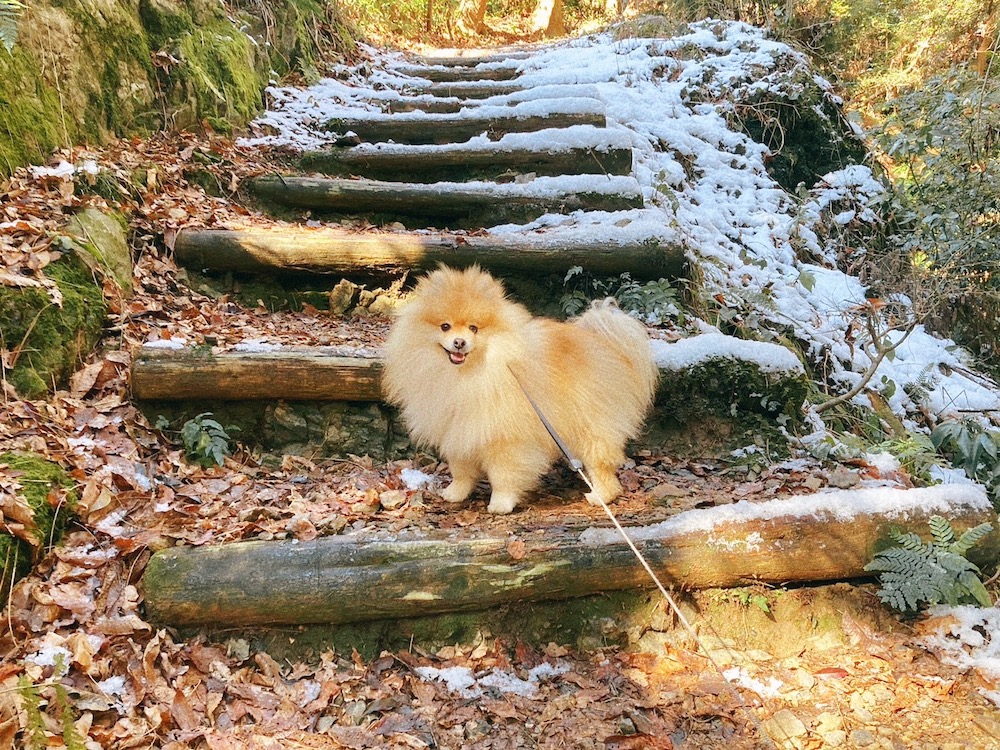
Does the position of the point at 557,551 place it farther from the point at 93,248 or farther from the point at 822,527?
the point at 93,248

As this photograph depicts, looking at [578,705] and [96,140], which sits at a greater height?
[96,140]

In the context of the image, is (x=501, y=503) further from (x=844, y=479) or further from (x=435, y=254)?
(x=435, y=254)

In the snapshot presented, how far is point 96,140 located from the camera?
11.7 ft

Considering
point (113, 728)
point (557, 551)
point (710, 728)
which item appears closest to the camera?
point (113, 728)

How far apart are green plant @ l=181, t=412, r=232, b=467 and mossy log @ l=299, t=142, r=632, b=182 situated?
9.21ft

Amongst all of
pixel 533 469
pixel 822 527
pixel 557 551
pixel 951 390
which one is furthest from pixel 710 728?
pixel 951 390

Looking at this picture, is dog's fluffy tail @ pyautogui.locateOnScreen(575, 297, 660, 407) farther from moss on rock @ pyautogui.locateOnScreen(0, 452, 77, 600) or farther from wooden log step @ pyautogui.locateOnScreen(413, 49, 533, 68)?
wooden log step @ pyautogui.locateOnScreen(413, 49, 533, 68)

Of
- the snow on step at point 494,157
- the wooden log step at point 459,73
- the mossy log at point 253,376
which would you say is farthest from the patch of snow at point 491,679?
the wooden log step at point 459,73

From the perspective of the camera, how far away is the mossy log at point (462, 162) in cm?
470

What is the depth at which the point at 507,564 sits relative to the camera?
6.79 feet

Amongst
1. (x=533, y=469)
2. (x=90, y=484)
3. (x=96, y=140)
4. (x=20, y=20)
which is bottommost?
(x=90, y=484)

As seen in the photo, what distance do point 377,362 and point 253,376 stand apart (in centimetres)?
54

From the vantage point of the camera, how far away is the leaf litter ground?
1.74 meters

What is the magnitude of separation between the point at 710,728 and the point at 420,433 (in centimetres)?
143
